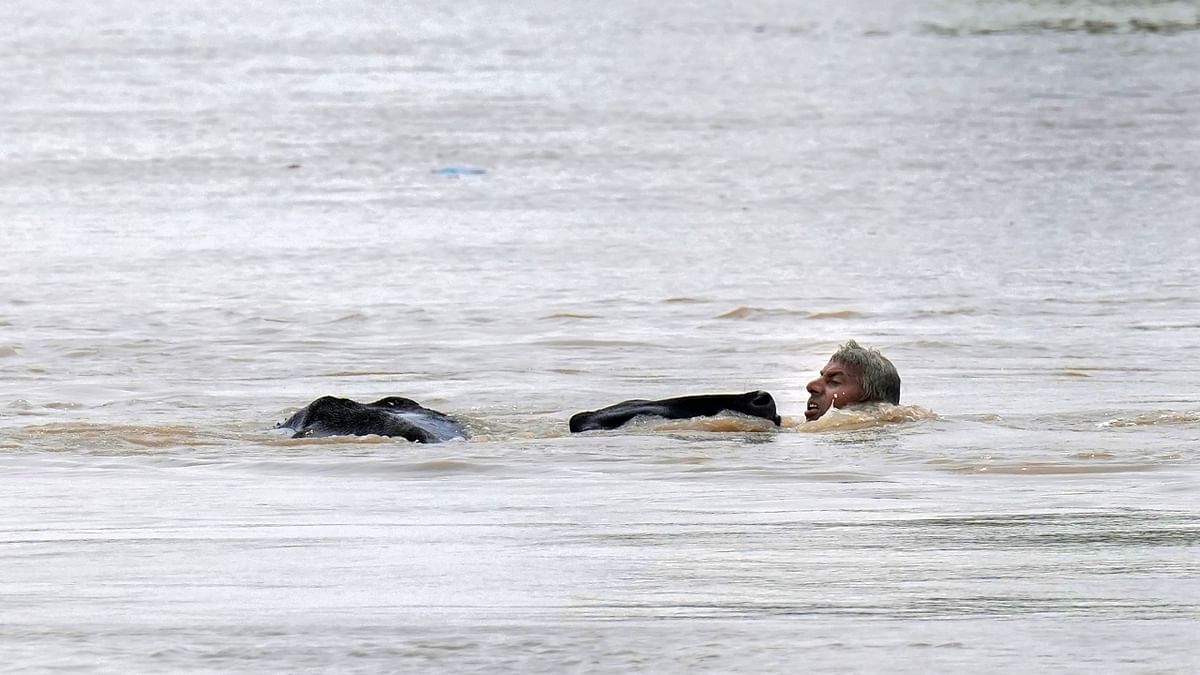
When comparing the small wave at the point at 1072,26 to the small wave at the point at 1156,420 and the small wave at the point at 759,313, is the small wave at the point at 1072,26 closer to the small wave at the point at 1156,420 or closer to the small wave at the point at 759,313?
the small wave at the point at 759,313

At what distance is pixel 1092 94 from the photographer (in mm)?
34906

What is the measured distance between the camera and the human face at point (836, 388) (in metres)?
11.5

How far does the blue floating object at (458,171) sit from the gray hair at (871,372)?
14.0m

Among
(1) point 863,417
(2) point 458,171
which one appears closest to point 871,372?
(1) point 863,417

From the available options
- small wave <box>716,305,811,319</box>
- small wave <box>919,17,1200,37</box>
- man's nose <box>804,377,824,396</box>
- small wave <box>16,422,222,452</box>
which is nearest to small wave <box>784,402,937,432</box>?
man's nose <box>804,377,824,396</box>

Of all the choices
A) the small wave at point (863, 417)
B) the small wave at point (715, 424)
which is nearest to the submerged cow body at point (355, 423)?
the small wave at point (715, 424)

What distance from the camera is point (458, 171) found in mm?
25344

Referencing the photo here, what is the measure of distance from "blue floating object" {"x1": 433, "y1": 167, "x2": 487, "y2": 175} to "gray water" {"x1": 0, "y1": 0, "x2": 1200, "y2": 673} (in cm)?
12

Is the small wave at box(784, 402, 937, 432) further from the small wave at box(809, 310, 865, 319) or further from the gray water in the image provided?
the small wave at box(809, 310, 865, 319)

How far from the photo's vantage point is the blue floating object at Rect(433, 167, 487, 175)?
25.2 metres

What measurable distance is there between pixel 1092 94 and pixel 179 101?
45.5 feet

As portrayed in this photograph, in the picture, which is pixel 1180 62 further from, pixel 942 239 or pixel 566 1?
pixel 566 1

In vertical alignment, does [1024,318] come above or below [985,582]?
above

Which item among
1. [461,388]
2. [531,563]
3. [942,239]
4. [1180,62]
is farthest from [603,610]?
[1180,62]
